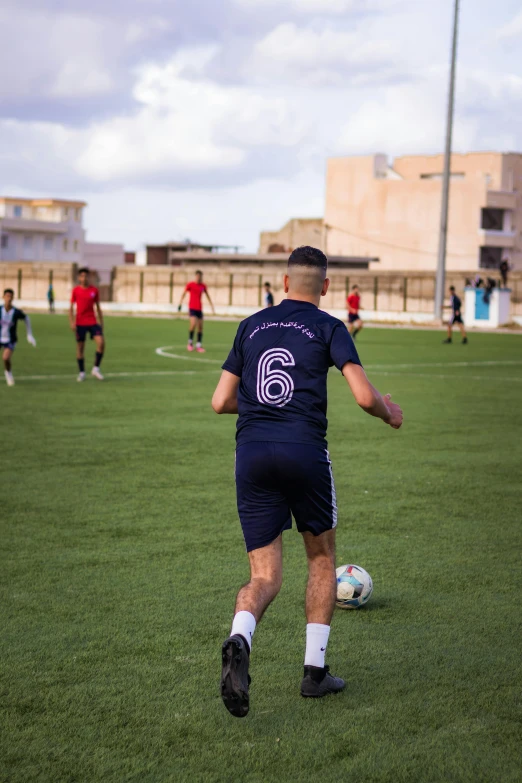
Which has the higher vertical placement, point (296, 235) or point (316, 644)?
point (296, 235)

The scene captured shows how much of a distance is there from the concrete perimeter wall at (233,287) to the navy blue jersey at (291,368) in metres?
45.1

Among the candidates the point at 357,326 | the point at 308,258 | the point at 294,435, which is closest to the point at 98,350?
the point at 308,258

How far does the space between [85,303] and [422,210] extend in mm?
71292

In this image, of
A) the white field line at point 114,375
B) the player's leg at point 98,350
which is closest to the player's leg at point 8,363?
the white field line at point 114,375

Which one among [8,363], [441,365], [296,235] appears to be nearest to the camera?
[8,363]

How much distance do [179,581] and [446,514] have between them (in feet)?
9.40

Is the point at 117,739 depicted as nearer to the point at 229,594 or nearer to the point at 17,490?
the point at 229,594

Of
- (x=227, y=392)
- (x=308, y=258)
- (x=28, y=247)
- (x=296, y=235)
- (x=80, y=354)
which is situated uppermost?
(x=296, y=235)

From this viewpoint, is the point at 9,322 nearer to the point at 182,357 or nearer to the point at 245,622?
the point at 182,357

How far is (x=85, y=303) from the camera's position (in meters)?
18.6

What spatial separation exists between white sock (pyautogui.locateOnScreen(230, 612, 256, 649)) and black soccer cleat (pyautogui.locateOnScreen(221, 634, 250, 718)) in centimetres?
10

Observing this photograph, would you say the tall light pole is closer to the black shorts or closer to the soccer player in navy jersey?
the black shorts

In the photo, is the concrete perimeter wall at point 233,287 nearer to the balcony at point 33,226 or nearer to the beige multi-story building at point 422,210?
the beige multi-story building at point 422,210

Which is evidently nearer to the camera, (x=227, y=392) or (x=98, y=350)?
(x=227, y=392)
